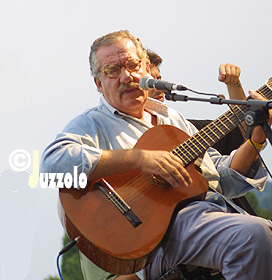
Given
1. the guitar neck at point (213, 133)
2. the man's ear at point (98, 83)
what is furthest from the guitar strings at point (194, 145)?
the man's ear at point (98, 83)

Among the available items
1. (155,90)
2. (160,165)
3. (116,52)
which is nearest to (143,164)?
(160,165)

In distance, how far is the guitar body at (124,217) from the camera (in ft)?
6.34

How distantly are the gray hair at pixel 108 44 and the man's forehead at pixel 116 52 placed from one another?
17 millimetres

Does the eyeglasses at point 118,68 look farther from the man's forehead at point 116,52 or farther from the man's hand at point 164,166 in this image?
the man's hand at point 164,166

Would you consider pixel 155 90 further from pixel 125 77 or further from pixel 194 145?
pixel 194 145

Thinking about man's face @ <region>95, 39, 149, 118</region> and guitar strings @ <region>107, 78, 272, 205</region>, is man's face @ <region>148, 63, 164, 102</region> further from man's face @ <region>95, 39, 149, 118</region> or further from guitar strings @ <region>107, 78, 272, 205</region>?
guitar strings @ <region>107, 78, 272, 205</region>

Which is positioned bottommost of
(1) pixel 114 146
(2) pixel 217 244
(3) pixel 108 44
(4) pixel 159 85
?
(2) pixel 217 244

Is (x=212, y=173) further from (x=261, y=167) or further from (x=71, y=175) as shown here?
(x=71, y=175)

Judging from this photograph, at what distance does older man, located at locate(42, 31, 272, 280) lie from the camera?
72.2 inches

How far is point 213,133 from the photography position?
2.23 meters

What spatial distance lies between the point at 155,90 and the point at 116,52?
0.69 m

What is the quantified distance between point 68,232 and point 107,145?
386mm

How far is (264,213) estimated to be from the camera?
661cm

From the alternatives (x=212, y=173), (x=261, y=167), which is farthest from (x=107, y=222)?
(x=261, y=167)
